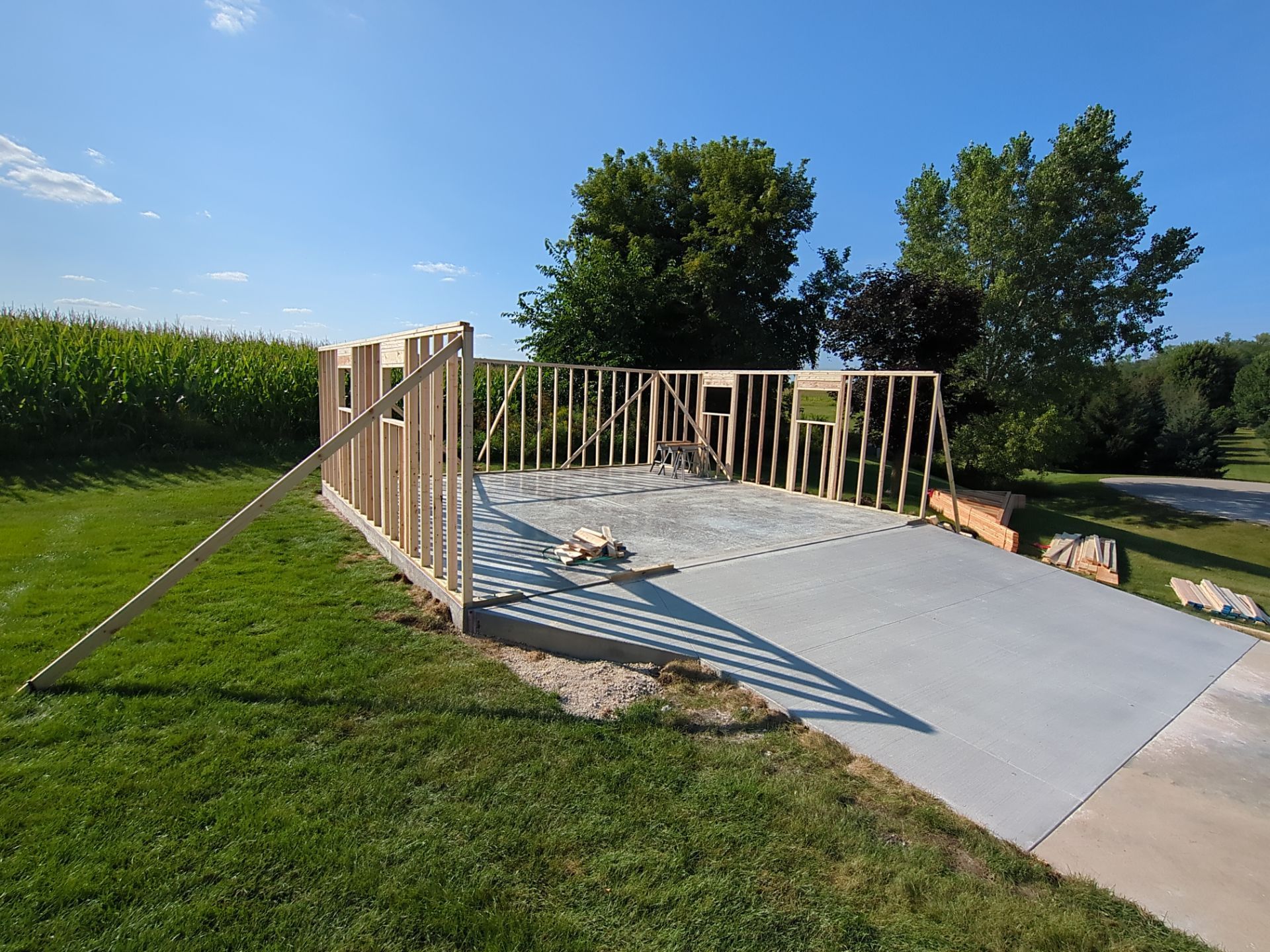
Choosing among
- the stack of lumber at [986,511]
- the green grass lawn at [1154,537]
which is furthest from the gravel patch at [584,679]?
the green grass lawn at [1154,537]

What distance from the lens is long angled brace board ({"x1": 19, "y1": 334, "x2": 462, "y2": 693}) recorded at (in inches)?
111

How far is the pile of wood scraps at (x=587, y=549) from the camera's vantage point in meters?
4.88

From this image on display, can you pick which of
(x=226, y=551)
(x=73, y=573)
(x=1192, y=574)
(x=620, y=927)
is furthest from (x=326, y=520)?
(x=1192, y=574)

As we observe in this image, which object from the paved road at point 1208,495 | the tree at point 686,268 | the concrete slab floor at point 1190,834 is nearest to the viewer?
the concrete slab floor at point 1190,834

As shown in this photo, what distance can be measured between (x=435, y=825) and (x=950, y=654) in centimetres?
306

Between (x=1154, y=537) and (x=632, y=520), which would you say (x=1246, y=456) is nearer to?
(x=1154, y=537)

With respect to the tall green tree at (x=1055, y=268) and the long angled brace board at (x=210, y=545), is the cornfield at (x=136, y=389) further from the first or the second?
the tall green tree at (x=1055, y=268)

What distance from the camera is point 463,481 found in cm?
355

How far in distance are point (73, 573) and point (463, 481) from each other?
3.19 metres

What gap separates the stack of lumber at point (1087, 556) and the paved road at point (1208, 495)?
916 cm

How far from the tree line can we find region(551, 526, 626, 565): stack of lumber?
9.25m

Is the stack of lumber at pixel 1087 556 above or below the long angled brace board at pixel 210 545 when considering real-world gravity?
below

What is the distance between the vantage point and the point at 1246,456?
104 ft

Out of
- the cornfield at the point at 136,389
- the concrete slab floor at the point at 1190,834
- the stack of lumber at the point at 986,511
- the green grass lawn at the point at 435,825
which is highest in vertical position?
the cornfield at the point at 136,389
